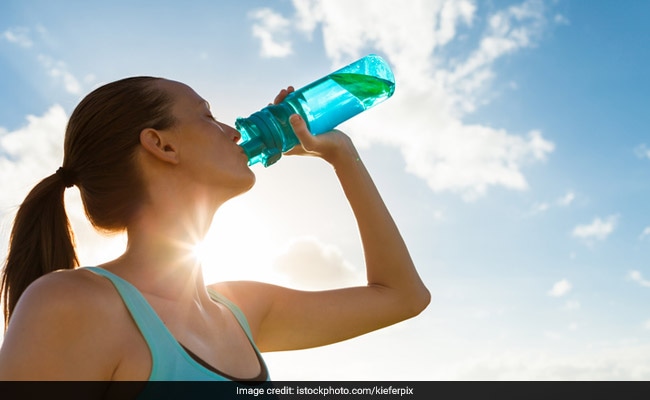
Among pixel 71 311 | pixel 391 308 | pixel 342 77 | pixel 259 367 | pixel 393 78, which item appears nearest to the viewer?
pixel 71 311

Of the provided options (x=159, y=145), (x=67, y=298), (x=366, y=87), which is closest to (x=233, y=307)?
(x=159, y=145)

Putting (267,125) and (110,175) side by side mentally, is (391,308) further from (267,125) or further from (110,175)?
(110,175)

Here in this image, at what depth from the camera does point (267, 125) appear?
108 inches

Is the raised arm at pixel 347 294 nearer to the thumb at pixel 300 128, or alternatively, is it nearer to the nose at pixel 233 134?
the thumb at pixel 300 128

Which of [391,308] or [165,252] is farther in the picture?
[391,308]

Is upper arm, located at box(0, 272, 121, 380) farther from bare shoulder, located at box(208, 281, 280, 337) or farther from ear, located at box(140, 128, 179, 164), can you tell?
bare shoulder, located at box(208, 281, 280, 337)

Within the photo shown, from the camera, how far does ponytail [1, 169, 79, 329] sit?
2.14 metres

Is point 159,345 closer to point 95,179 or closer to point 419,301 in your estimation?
point 95,179

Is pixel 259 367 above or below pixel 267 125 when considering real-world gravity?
below

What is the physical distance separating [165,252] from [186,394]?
1.82 feet

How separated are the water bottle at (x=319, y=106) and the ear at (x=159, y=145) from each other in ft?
1.62

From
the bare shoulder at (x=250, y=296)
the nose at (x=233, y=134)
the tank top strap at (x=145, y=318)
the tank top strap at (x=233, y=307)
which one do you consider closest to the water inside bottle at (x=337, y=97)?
the nose at (x=233, y=134)

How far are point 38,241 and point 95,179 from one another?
0.30 m

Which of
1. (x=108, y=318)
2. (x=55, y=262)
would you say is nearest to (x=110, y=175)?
(x=55, y=262)
